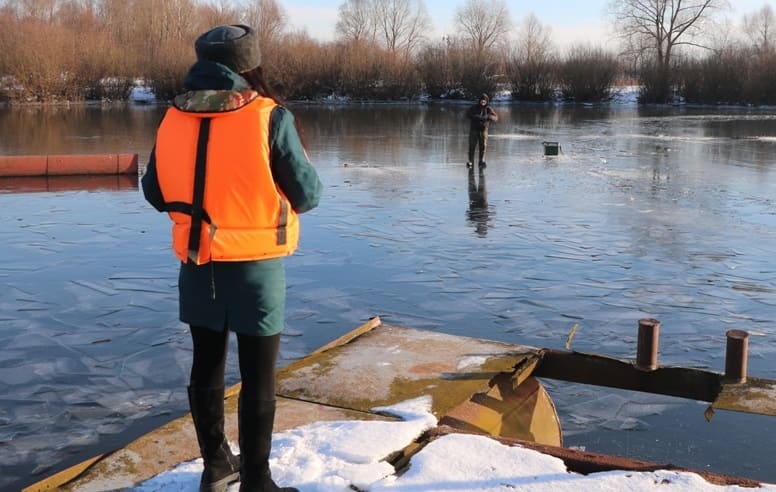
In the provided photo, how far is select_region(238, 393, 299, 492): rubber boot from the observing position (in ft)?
9.98

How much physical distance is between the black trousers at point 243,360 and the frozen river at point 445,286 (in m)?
1.56

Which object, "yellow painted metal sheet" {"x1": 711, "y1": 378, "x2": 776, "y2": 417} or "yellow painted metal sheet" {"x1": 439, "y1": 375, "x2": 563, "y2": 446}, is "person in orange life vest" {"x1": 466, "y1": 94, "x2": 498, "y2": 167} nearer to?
"yellow painted metal sheet" {"x1": 439, "y1": 375, "x2": 563, "y2": 446}

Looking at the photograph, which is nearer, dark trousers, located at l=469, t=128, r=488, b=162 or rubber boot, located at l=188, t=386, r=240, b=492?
rubber boot, located at l=188, t=386, r=240, b=492

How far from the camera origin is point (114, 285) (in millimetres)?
7801

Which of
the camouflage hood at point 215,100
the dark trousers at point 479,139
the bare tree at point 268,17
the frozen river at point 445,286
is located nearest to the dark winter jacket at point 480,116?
the dark trousers at point 479,139

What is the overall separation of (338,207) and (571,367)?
7.81m

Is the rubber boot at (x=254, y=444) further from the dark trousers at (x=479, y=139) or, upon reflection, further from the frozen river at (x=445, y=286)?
the dark trousers at (x=479, y=139)

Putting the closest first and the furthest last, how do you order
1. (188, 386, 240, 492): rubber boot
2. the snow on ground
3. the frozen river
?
(188, 386, 240, 492): rubber boot → the snow on ground → the frozen river

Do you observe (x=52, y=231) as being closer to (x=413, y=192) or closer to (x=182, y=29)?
(x=413, y=192)

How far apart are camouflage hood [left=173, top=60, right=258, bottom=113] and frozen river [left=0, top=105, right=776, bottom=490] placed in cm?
229

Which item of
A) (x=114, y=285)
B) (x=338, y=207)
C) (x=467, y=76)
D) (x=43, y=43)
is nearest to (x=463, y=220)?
(x=338, y=207)

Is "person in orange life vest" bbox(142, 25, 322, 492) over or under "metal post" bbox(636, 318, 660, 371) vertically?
over

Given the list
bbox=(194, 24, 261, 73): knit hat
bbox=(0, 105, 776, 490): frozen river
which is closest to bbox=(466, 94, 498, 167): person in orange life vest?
bbox=(0, 105, 776, 490): frozen river

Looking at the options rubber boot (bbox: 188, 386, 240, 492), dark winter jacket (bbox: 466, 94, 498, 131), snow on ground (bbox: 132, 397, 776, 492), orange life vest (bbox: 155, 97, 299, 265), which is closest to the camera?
orange life vest (bbox: 155, 97, 299, 265)
